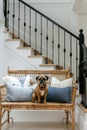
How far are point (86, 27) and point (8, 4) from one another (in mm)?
1952

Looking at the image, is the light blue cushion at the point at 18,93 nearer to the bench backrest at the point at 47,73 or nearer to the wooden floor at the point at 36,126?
the wooden floor at the point at 36,126

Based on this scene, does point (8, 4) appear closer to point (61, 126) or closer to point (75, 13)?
point (75, 13)

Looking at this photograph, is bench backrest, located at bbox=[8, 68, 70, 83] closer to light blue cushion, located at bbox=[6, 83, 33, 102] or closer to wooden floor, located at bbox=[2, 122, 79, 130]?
light blue cushion, located at bbox=[6, 83, 33, 102]

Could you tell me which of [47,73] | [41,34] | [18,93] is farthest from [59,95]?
[41,34]

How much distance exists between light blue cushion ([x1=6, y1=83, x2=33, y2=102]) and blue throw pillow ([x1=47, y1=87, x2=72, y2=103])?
0.30 m

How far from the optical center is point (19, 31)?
6203 millimetres

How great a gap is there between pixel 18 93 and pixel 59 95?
0.61m

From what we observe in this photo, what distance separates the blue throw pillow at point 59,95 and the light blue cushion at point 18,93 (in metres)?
0.30

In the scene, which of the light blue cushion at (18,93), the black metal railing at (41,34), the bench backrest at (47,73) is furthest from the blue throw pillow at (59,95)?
the black metal railing at (41,34)

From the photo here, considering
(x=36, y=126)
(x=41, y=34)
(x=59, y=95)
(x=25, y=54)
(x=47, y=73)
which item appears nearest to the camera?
(x=59, y=95)

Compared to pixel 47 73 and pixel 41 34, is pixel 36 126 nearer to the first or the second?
pixel 47 73

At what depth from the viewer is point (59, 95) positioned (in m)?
3.81

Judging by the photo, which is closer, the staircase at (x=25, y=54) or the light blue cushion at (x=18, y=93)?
the light blue cushion at (x=18, y=93)

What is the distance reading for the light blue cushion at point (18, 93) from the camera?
12.5 feet
